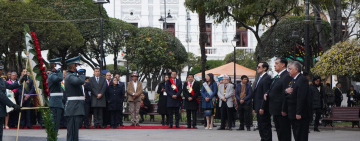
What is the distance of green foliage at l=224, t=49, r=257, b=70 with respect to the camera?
4641 centimetres

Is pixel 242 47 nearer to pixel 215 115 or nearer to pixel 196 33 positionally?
pixel 196 33

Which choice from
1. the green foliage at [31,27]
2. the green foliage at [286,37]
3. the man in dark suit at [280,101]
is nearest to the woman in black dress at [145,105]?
the green foliage at [31,27]

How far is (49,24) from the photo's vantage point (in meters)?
26.5

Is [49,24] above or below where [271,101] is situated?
above

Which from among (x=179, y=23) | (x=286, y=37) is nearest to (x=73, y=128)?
(x=286, y=37)

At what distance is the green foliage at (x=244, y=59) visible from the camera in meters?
46.4

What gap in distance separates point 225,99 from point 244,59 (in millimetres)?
31216

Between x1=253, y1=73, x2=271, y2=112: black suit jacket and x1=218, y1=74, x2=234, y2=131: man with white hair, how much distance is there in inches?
190

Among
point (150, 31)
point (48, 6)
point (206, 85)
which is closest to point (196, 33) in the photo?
point (150, 31)

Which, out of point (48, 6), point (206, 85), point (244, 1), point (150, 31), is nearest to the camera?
point (206, 85)

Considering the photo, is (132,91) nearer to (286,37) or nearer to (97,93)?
(97,93)

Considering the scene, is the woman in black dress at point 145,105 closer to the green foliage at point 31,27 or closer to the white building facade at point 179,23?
the green foliage at point 31,27

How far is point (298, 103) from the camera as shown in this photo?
30.5 feet

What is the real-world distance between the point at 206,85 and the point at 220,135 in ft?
8.53
